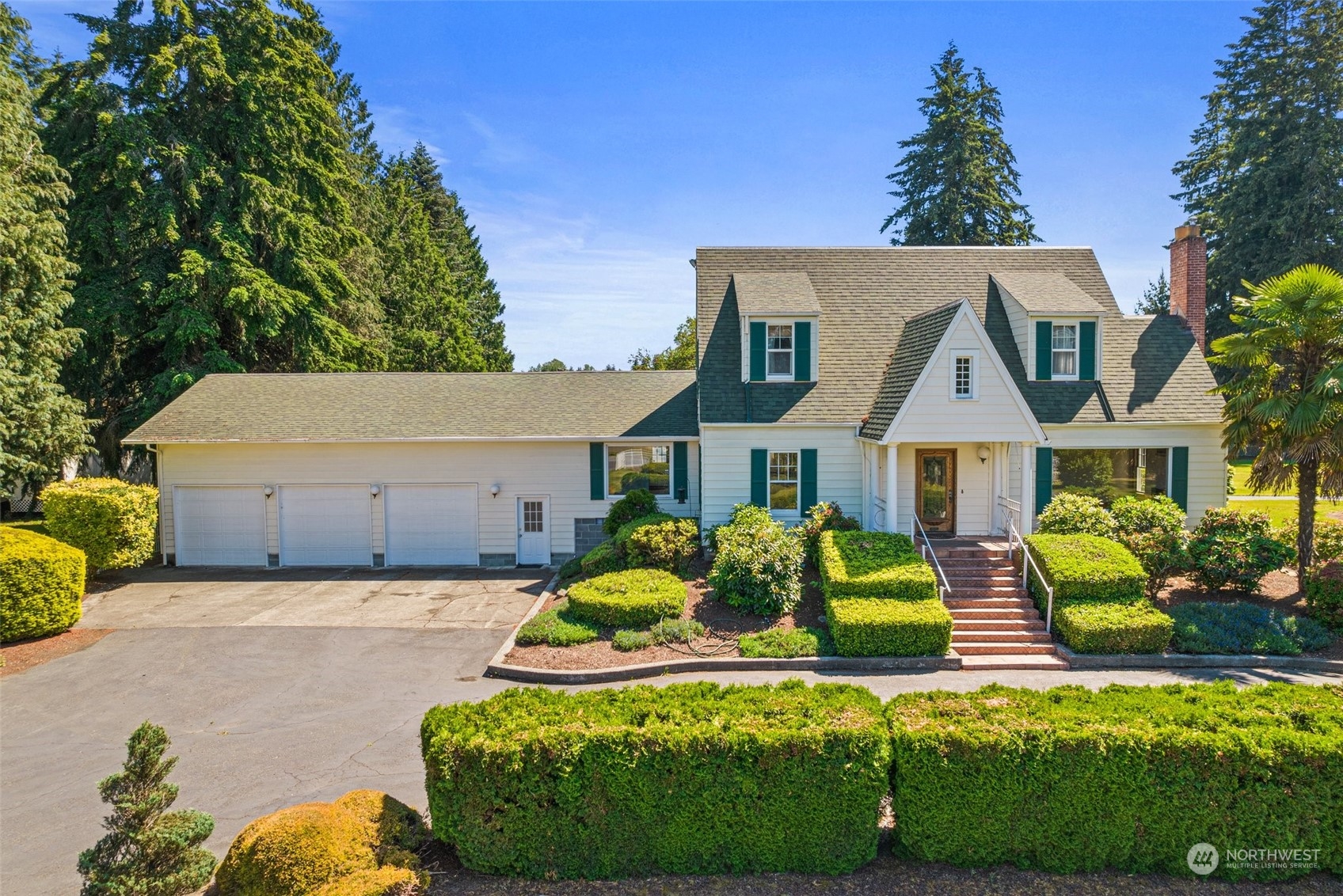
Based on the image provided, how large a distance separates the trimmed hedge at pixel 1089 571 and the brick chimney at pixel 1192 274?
9.51m

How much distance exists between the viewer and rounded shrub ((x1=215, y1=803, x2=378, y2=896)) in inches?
219

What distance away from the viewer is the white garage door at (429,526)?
19.2 metres

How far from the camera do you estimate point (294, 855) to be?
561 centimetres

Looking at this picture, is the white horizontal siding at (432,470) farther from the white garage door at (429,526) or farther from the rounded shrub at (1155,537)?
the rounded shrub at (1155,537)

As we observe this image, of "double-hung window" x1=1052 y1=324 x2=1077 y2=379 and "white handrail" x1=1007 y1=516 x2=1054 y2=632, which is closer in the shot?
"white handrail" x1=1007 y1=516 x2=1054 y2=632

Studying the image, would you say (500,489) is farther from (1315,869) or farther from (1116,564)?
(1315,869)

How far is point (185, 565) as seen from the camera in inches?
770

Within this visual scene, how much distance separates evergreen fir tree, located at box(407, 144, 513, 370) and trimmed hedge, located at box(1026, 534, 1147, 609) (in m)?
39.7

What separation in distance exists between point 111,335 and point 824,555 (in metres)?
24.1

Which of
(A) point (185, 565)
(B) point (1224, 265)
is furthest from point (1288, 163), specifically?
(A) point (185, 565)

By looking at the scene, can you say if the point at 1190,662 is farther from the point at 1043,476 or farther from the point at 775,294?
the point at 775,294

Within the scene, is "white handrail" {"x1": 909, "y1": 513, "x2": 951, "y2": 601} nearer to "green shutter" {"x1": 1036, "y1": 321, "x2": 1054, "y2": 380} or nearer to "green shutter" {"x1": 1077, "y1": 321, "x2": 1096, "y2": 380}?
"green shutter" {"x1": 1036, "y1": 321, "x2": 1054, "y2": 380}

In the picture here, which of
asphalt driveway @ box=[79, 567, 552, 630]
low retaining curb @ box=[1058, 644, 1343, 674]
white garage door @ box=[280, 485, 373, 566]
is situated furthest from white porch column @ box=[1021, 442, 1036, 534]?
white garage door @ box=[280, 485, 373, 566]

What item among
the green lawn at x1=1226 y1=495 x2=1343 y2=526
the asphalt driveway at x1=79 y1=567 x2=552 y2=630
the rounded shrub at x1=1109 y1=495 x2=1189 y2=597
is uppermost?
the rounded shrub at x1=1109 y1=495 x2=1189 y2=597
